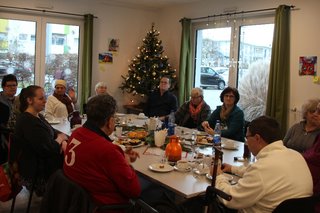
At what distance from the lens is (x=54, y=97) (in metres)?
4.43

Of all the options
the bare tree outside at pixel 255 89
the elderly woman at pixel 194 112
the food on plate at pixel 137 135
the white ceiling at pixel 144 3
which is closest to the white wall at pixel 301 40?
the bare tree outside at pixel 255 89

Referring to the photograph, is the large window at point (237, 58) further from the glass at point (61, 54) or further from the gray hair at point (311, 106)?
the glass at point (61, 54)

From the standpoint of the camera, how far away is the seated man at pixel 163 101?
17.5 feet

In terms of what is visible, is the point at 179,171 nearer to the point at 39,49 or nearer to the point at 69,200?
the point at 69,200

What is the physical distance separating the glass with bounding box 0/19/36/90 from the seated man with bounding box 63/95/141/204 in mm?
4171

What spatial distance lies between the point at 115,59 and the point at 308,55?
11.3 ft

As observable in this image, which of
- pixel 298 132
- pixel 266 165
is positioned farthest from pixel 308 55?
pixel 266 165

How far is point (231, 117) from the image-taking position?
375 centimetres

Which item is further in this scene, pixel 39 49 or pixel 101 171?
pixel 39 49

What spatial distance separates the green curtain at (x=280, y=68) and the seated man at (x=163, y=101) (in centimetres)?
150

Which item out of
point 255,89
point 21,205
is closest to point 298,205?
point 21,205

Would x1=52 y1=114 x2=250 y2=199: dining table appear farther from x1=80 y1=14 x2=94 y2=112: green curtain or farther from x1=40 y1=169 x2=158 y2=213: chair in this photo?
x1=80 y1=14 x2=94 y2=112: green curtain

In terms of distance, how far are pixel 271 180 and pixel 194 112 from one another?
9.38 feet

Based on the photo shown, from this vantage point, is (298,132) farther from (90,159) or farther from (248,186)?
(90,159)
